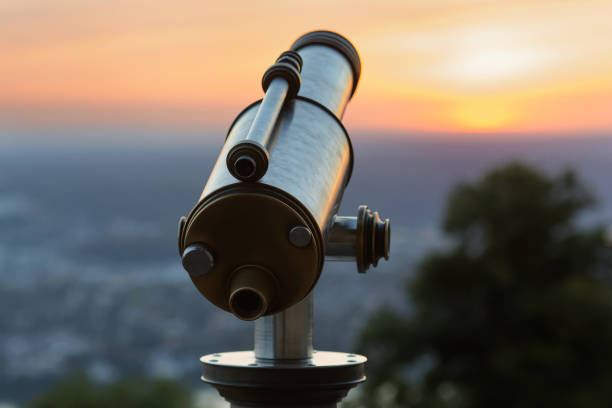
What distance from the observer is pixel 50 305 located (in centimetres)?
1761

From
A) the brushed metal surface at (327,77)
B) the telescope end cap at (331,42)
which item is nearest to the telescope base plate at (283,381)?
the brushed metal surface at (327,77)

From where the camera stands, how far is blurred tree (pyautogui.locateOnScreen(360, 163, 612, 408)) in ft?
34.0

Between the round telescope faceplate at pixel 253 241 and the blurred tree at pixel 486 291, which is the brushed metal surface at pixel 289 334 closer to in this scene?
the round telescope faceplate at pixel 253 241

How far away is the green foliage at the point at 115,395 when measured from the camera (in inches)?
420

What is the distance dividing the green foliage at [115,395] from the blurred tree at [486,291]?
259cm

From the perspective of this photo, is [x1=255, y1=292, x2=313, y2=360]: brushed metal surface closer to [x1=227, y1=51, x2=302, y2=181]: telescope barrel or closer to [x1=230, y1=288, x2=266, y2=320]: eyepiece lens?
[x1=230, y1=288, x2=266, y2=320]: eyepiece lens

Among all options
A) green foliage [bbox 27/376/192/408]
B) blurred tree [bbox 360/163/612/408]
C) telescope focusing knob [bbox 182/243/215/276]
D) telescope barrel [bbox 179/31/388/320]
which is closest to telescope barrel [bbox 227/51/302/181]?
telescope barrel [bbox 179/31/388/320]

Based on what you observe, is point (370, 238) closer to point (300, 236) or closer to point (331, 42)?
point (300, 236)

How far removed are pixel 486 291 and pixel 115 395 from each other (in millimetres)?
4952

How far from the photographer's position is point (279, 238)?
110 cm

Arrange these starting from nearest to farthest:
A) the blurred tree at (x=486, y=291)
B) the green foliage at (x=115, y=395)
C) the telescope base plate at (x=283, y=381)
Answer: the telescope base plate at (x=283, y=381), the blurred tree at (x=486, y=291), the green foliage at (x=115, y=395)

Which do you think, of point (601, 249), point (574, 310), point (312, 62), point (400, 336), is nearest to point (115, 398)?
point (400, 336)

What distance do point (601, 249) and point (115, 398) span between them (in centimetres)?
656

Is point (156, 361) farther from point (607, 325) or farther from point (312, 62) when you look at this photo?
point (312, 62)
